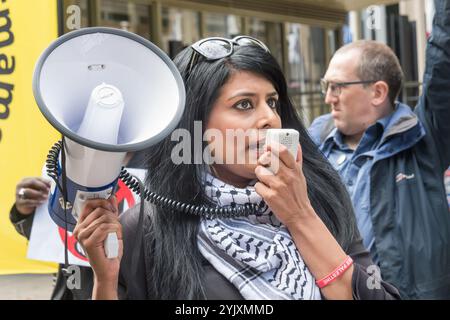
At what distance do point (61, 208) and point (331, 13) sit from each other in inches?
137

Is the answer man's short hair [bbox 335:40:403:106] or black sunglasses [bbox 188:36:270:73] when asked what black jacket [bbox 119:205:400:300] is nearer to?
black sunglasses [bbox 188:36:270:73]

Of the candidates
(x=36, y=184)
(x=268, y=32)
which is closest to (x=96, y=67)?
(x=36, y=184)

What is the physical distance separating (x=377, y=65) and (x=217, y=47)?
5.43 feet

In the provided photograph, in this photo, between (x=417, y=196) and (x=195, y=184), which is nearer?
(x=195, y=184)

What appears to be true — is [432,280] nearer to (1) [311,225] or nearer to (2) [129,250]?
(1) [311,225]

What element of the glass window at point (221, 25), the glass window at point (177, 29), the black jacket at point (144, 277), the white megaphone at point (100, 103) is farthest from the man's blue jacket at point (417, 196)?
the glass window at point (177, 29)

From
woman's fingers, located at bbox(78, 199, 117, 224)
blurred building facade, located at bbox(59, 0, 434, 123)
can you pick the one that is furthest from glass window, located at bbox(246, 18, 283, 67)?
woman's fingers, located at bbox(78, 199, 117, 224)

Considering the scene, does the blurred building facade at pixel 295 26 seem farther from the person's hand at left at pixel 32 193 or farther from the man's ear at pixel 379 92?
the person's hand at left at pixel 32 193

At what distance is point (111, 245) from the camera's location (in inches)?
47.4

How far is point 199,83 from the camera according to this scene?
145 cm

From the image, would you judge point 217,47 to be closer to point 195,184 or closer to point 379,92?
point 195,184

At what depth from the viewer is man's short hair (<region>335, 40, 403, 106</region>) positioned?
9.66 feet

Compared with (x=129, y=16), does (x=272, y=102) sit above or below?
below
